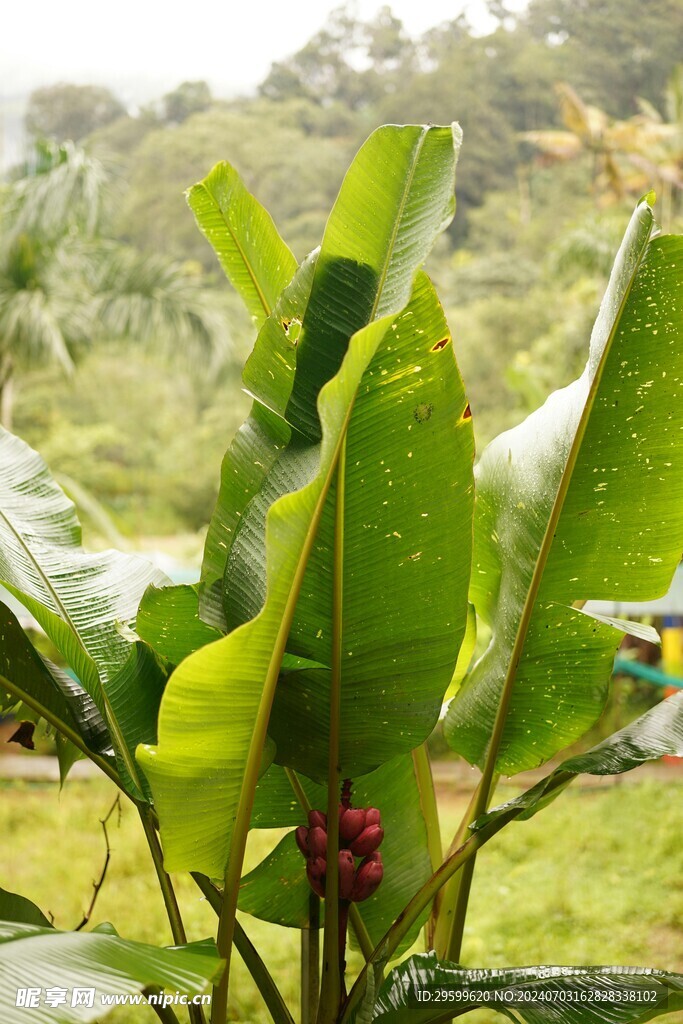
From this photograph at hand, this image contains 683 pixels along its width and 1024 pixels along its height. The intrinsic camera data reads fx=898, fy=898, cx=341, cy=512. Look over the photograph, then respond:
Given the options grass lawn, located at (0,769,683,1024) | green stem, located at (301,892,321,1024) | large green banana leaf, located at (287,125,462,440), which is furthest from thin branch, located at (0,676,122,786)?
grass lawn, located at (0,769,683,1024)

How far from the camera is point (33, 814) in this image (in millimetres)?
2434

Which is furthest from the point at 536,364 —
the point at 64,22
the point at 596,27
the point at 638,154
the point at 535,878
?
the point at 64,22

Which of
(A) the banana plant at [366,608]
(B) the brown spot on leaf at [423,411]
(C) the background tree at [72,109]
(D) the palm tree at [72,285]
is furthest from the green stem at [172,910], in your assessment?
(C) the background tree at [72,109]

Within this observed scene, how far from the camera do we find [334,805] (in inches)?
25.8

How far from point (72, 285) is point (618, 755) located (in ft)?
16.3

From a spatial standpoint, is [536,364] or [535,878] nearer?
[535,878]

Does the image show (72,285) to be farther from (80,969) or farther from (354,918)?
(80,969)

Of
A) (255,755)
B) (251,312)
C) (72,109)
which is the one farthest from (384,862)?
(72,109)

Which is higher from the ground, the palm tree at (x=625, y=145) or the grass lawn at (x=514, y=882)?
the palm tree at (x=625, y=145)

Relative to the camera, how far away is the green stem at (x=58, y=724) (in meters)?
0.69

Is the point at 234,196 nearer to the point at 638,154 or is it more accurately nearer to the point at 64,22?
the point at 638,154

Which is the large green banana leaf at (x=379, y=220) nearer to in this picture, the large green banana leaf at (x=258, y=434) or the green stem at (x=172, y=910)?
the large green banana leaf at (x=258, y=434)

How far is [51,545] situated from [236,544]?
0.91ft

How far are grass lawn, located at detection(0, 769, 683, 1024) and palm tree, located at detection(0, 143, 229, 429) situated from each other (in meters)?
2.36
